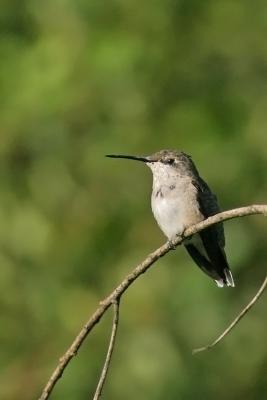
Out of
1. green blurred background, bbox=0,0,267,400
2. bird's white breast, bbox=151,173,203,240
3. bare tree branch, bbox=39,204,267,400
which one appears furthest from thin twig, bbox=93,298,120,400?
green blurred background, bbox=0,0,267,400

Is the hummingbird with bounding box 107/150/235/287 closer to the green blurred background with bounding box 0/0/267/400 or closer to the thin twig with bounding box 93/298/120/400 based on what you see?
the green blurred background with bounding box 0/0/267/400

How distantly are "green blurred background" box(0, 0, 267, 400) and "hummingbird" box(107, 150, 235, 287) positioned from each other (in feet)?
4.69

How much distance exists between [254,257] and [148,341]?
3.13ft

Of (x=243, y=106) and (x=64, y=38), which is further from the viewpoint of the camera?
(x=64, y=38)

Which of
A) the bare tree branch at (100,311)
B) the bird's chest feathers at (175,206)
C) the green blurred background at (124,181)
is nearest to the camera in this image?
the bare tree branch at (100,311)

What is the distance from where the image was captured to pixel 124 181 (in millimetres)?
8703

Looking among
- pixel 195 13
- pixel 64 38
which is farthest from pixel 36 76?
pixel 195 13

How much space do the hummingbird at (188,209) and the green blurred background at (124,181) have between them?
1429 mm

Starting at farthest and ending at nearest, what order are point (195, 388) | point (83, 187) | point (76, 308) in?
point (83, 187) → point (76, 308) → point (195, 388)

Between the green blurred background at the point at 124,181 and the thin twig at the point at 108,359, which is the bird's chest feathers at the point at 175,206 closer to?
the green blurred background at the point at 124,181

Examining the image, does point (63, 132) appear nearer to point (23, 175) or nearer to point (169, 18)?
point (23, 175)

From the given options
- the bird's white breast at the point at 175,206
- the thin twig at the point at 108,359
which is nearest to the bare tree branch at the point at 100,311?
the thin twig at the point at 108,359

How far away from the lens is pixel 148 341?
25.9 ft

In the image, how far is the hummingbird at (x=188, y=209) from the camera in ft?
19.9
